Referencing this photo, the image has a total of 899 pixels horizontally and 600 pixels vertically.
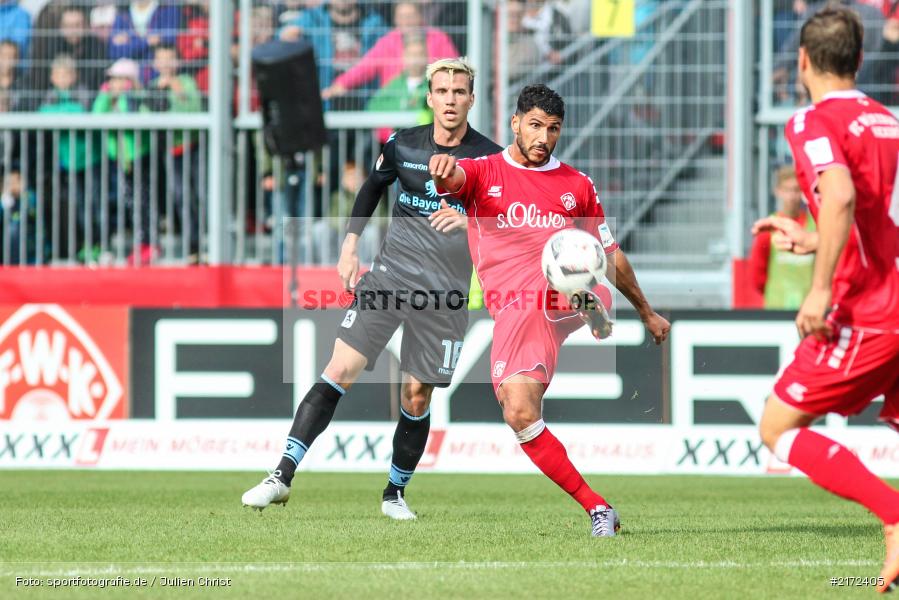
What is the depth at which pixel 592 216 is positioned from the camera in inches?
303

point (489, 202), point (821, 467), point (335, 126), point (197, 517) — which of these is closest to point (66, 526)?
point (197, 517)

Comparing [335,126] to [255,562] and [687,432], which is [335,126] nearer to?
[687,432]

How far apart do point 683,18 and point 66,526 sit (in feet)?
28.6

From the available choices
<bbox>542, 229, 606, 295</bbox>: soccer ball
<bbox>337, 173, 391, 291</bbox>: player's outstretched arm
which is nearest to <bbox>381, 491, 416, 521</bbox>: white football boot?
<bbox>337, 173, 391, 291</bbox>: player's outstretched arm

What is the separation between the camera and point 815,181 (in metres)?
5.38

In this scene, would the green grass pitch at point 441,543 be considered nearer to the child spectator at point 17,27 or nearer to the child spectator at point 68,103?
the child spectator at point 68,103

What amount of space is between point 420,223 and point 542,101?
149 cm

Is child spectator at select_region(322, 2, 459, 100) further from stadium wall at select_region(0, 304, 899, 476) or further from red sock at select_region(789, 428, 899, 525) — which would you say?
red sock at select_region(789, 428, 899, 525)

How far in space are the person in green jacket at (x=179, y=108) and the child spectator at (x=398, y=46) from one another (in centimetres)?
180

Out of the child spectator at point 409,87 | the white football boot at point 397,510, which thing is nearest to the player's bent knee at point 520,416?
the white football boot at point 397,510

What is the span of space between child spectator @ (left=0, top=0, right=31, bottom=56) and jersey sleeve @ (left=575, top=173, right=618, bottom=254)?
8.74m

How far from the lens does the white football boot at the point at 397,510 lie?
835 cm

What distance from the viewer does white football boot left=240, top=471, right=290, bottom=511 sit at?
768 centimetres

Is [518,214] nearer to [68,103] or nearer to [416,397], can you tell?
[416,397]
